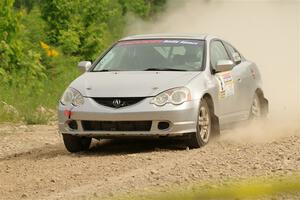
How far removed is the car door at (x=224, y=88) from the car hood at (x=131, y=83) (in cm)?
61

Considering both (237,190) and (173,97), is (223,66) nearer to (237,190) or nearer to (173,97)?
(173,97)

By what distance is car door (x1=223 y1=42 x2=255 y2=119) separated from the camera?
12742 millimetres

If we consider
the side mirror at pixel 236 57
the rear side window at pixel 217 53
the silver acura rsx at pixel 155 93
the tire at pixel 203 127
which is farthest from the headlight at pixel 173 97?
the side mirror at pixel 236 57

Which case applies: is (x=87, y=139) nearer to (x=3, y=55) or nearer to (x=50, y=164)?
(x=50, y=164)

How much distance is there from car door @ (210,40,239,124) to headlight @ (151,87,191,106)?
3.36ft

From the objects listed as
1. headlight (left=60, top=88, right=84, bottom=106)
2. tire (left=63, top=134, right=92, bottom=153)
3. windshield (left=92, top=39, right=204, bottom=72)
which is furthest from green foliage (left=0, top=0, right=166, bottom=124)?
headlight (left=60, top=88, right=84, bottom=106)

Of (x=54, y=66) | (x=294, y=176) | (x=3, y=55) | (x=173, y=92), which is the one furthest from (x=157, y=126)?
(x=54, y=66)

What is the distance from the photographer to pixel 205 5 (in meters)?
48.0

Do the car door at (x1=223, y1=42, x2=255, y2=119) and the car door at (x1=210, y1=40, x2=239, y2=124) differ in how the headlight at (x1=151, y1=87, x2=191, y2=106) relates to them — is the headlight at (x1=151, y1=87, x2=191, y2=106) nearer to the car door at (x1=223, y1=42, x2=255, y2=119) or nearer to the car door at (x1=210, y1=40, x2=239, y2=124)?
the car door at (x1=210, y1=40, x2=239, y2=124)

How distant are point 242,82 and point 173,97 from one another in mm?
2350

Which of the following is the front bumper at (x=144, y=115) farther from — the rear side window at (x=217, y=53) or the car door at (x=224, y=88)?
the rear side window at (x=217, y=53)

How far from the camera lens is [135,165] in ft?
32.2

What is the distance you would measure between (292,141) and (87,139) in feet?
8.31

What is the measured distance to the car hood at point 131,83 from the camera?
10789 mm
